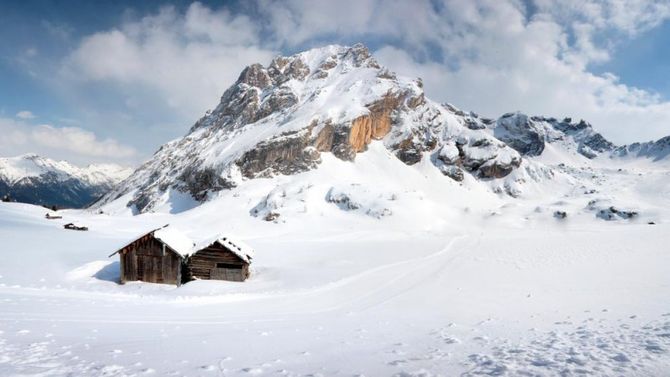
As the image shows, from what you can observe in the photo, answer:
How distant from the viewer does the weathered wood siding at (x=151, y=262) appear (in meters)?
29.8

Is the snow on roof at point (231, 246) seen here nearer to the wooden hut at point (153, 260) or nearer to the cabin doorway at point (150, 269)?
the wooden hut at point (153, 260)

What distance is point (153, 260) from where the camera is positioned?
30.1 metres

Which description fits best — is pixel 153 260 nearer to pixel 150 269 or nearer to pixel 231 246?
pixel 150 269

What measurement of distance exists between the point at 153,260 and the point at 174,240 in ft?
7.18

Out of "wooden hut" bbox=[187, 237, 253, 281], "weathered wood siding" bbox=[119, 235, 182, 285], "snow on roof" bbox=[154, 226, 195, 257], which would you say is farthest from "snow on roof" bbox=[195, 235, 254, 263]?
"weathered wood siding" bbox=[119, 235, 182, 285]

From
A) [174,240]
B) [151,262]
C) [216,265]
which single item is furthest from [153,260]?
[216,265]

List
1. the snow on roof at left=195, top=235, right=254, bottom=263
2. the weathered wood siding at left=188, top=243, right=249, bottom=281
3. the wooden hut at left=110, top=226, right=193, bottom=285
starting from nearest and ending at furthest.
→ the wooden hut at left=110, top=226, right=193, bottom=285, the snow on roof at left=195, top=235, right=254, bottom=263, the weathered wood siding at left=188, top=243, right=249, bottom=281

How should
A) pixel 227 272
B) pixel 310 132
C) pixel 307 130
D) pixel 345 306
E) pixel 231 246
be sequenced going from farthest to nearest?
pixel 310 132 < pixel 307 130 < pixel 227 272 < pixel 231 246 < pixel 345 306

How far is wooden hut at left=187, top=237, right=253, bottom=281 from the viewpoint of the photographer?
30750 mm

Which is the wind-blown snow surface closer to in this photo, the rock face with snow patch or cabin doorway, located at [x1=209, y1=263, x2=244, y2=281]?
cabin doorway, located at [x1=209, y1=263, x2=244, y2=281]

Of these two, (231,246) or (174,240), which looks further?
(174,240)

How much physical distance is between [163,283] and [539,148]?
613 ft

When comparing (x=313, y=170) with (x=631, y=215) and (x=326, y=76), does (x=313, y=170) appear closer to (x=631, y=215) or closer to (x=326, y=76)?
(x=326, y=76)

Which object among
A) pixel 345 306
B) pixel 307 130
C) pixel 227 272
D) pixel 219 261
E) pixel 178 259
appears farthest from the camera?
pixel 307 130
